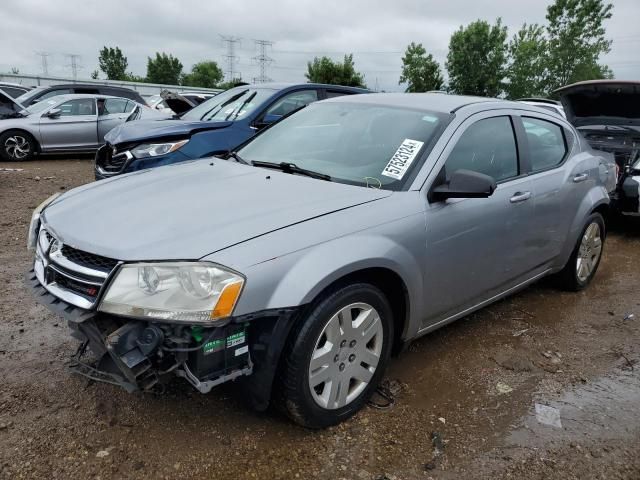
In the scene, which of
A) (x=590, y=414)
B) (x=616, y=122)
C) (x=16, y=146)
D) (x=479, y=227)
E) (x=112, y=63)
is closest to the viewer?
(x=590, y=414)

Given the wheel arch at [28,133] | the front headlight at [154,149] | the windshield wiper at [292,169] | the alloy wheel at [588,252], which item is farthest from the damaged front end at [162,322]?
the wheel arch at [28,133]

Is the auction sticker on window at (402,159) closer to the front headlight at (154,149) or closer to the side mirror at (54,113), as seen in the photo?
the front headlight at (154,149)

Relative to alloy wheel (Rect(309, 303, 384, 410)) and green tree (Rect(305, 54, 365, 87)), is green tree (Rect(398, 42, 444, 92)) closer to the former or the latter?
green tree (Rect(305, 54, 365, 87))

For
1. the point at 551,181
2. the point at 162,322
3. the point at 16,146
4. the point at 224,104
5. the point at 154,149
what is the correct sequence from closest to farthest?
1. the point at 162,322
2. the point at 551,181
3. the point at 154,149
4. the point at 224,104
5. the point at 16,146

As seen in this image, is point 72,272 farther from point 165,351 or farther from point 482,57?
point 482,57

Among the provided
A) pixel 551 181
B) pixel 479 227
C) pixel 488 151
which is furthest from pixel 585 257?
pixel 479 227

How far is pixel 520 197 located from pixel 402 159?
996 millimetres

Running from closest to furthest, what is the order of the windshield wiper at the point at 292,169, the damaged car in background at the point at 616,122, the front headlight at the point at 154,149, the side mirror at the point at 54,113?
the windshield wiper at the point at 292,169
the front headlight at the point at 154,149
the damaged car in background at the point at 616,122
the side mirror at the point at 54,113

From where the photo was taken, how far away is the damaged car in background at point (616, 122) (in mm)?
6230

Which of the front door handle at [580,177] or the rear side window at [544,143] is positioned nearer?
the rear side window at [544,143]

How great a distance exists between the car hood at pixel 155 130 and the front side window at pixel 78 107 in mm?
6065

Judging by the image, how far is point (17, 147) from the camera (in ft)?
35.4

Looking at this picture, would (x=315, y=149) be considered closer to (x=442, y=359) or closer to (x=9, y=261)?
(x=442, y=359)

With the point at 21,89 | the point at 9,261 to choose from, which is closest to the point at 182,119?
the point at 9,261
